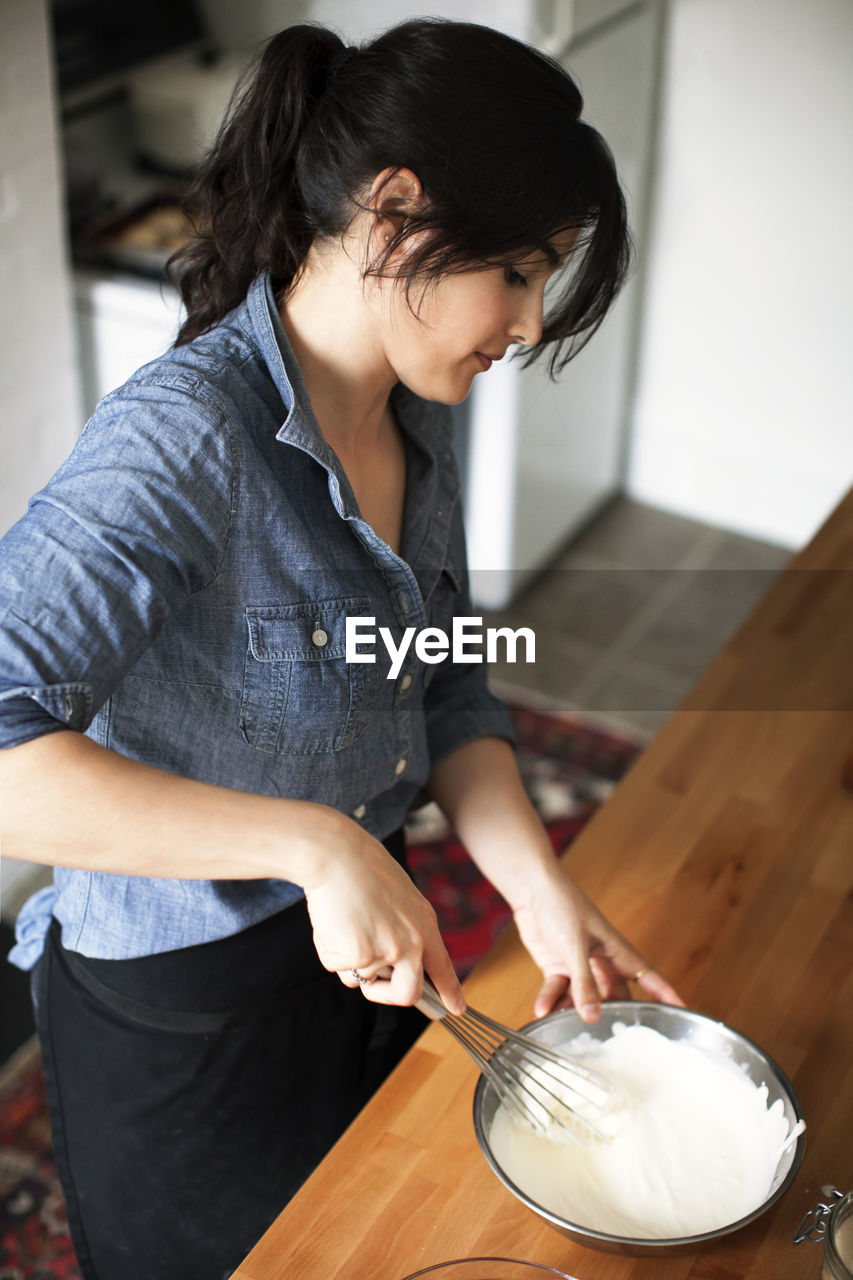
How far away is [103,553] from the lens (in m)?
0.66

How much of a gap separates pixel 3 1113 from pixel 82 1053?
0.84 m

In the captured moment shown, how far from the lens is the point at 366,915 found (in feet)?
2.24

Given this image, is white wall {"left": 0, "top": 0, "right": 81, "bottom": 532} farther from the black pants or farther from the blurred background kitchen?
the black pants

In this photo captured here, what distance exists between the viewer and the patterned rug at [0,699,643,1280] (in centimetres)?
154

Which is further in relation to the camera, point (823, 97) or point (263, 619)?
point (823, 97)

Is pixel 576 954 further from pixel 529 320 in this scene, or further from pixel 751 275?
pixel 751 275

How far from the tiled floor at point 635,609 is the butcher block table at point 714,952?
44.0 inches

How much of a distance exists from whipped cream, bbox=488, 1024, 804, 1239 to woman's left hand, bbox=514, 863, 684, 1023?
0.06 meters

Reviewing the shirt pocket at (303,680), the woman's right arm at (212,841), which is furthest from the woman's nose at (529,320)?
the woman's right arm at (212,841)

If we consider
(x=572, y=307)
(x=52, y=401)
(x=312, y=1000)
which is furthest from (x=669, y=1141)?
(x=52, y=401)

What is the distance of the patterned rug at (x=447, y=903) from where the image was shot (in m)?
1.54

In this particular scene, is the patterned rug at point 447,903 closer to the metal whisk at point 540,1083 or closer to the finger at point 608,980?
the finger at point 608,980

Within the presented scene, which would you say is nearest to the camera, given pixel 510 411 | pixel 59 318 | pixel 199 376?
pixel 199 376

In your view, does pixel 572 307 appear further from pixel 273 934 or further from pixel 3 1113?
pixel 3 1113
